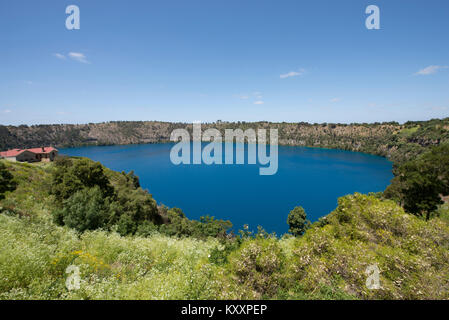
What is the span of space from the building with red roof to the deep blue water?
36.7 metres

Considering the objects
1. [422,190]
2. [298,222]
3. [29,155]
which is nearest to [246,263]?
[422,190]

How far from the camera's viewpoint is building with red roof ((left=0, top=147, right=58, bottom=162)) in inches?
2390

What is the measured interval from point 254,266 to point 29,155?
3413 inches

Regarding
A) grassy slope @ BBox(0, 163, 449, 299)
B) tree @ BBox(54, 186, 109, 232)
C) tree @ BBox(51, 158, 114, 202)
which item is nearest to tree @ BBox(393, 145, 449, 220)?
grassy slope @ BBox(0, 163, 449, 299)

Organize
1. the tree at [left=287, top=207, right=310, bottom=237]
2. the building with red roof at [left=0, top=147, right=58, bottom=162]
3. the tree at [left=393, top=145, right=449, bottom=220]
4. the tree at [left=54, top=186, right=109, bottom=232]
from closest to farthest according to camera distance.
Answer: the tree at [left=54, top=186, right=109, bottom=232]
the tree at [left=393, top=145, right=449, bottom=220]
the tree at [left=287, top=207, right=310, bottom=237]
the building with red roof at [left=0, top=147, right=58, bottom=162]

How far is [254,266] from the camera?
33.6 ft

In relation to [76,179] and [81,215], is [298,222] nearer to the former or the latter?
[81,215]

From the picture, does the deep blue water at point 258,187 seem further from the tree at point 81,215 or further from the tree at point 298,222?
the tree at point 81,215

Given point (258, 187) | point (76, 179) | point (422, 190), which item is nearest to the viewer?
point (76, 179)

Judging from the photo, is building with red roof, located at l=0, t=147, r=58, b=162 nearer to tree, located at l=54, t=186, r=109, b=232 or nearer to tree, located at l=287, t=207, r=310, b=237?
tree, located at l=54, t=186, r=109, b=232

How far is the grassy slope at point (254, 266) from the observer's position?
25.3 ft

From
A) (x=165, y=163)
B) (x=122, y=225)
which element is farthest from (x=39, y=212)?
(x=165, y=163)

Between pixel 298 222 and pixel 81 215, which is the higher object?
pixel 81 215
